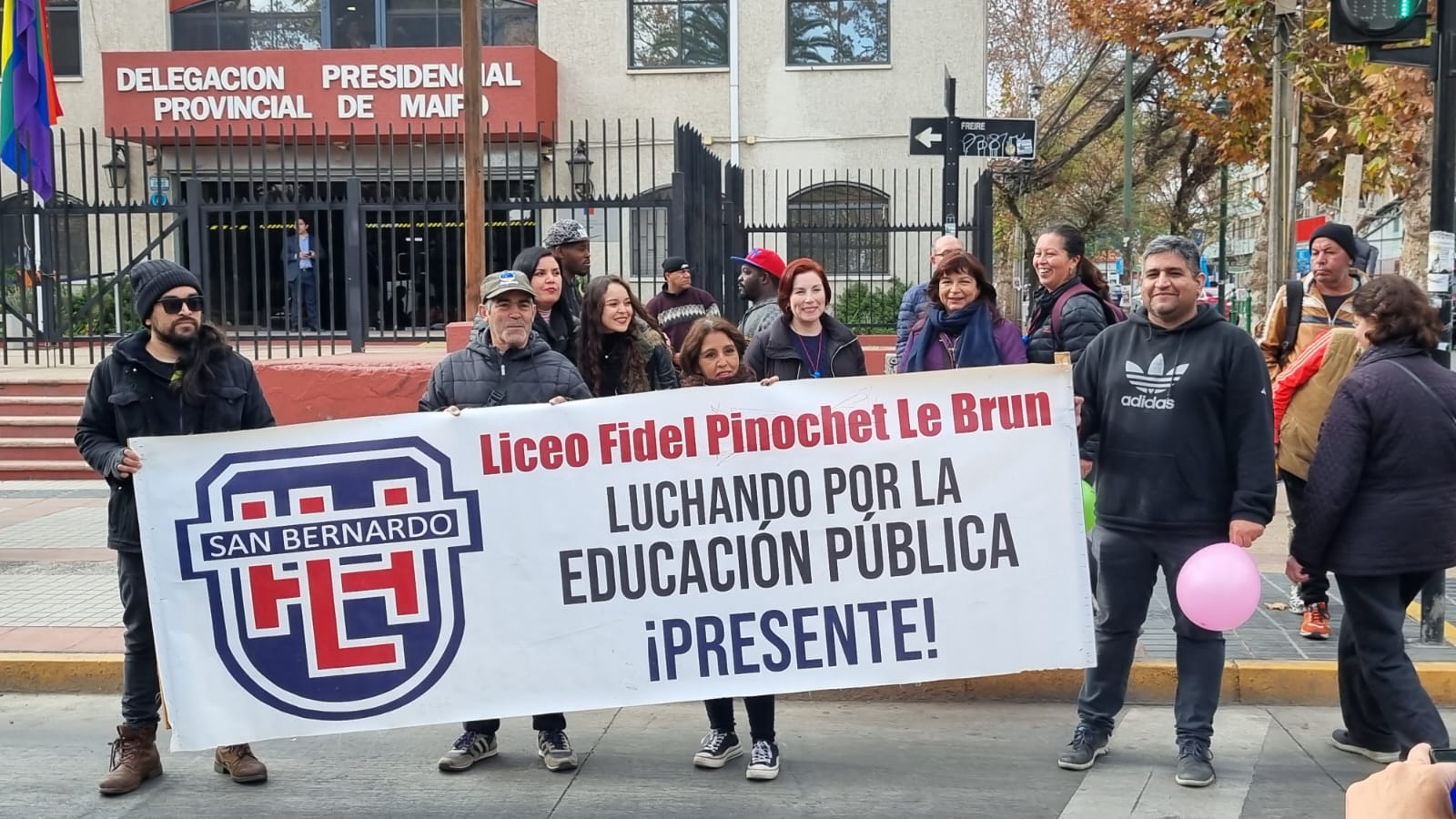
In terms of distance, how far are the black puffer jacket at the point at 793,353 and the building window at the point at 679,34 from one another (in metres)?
17.1

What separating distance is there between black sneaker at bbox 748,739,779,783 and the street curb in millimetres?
767

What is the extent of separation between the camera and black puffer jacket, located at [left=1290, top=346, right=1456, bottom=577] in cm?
454

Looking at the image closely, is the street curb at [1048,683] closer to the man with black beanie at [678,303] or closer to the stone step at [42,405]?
the man with black beanie at [678,303]

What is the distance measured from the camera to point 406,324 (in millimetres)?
13352

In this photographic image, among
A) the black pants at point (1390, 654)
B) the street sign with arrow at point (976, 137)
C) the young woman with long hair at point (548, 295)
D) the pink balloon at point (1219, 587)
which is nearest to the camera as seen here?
the pink balloon at point (1219, 587)

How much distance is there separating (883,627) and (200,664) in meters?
2.34

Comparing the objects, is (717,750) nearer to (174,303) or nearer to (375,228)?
(174,303)

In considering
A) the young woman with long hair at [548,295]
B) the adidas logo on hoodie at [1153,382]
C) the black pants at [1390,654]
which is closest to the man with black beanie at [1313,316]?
the black pants at [1390,654]

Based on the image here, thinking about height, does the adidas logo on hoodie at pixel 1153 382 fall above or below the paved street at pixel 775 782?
above

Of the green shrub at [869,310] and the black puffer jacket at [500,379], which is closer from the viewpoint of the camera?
the black puffer jacket at [500,379]

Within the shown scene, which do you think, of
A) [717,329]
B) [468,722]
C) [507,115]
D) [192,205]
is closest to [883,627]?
[717,329]

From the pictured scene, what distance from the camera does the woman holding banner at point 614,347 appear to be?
18.7 ft

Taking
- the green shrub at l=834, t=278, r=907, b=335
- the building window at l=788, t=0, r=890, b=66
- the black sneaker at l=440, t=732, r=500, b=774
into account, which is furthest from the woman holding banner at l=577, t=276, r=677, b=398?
the building window at l=788, t=0, r=890, b=66

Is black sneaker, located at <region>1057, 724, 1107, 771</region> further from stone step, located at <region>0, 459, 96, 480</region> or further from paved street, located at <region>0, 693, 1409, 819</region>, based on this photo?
stone step, located at <region>0, 459, 96, 480</region>
